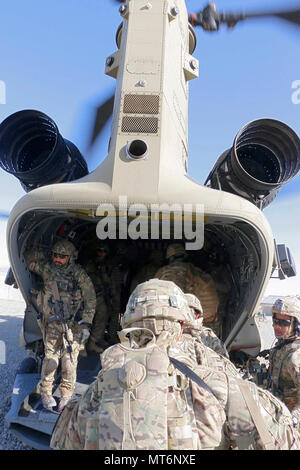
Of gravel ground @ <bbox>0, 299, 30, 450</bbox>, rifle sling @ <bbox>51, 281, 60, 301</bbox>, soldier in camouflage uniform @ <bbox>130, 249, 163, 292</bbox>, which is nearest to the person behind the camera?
gravel ground @ <bbox>0, 299, 30, 450</bbox>

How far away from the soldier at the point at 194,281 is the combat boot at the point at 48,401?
184 cm

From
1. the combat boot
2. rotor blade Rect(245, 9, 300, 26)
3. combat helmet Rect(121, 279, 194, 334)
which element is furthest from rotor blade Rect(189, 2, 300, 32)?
the combat boot

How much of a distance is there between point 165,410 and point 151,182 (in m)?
2.29

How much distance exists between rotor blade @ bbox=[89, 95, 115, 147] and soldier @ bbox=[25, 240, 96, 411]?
2702mm

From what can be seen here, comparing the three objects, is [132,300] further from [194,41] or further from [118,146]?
[194,41]

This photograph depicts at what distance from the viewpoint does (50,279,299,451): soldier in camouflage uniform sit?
137cm

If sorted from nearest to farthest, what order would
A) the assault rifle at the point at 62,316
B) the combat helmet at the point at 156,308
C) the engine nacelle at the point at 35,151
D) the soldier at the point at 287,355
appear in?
Result: the combat helmet at the point at 156,308 → the soldier at the point at 287,355 → the assault rifle at the point at 62,316 → the engine nacelle at the point at 35,151

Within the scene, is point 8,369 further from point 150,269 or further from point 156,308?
point 156,308

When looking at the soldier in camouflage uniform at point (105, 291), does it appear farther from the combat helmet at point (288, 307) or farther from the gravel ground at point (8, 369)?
the combat helmet at point (288, 307)

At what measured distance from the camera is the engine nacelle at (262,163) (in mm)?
4344

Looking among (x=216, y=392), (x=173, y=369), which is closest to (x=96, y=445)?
(x=173, y=369)

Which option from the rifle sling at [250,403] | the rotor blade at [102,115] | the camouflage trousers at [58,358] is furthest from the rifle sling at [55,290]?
the rotor blade at [102,115]

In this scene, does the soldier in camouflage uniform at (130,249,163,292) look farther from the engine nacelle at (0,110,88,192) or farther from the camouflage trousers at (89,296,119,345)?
the engine nacelle at (0,110,88,192)

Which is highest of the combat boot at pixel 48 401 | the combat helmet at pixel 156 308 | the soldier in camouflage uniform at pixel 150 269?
the soldier in camouflage uniform at pixel 150 269
